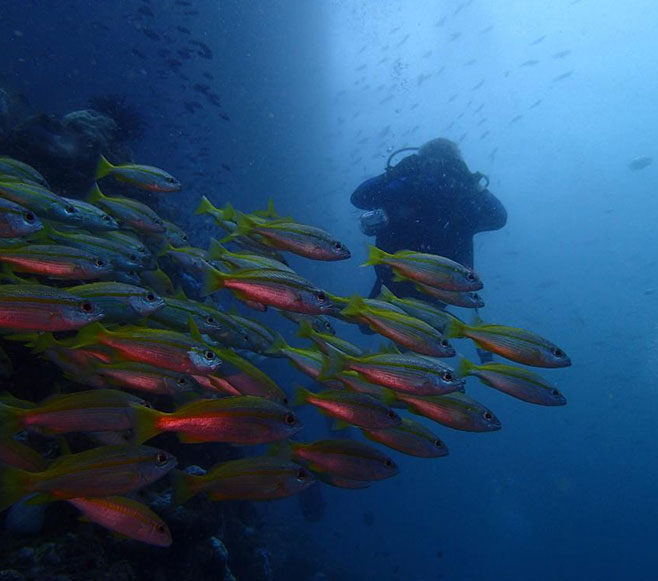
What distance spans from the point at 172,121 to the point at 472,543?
→ 7694 centimetres

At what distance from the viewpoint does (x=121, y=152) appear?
9805mm

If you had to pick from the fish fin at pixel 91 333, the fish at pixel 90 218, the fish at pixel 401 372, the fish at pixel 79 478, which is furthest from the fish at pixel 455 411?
the fish at pixel 90 218

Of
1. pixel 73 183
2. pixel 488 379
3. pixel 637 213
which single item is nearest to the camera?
pixel 488 379

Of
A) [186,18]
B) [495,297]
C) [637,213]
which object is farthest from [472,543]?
[637,213]

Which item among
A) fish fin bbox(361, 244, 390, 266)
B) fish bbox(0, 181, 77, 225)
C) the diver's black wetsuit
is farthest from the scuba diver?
fish bbox(0, 181, 77, 225)

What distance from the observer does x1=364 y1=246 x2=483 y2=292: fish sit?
3.75 metres

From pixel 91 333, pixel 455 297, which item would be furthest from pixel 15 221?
pixel 455 297

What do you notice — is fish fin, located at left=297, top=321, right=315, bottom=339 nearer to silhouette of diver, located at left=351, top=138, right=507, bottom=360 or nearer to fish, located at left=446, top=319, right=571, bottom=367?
fish, located at left=446, top=319, right=571, bottom=367

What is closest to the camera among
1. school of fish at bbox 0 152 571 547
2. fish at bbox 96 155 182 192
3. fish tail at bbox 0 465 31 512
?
fish tail at bbox 0 465 31 512

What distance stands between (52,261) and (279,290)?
1.68 m

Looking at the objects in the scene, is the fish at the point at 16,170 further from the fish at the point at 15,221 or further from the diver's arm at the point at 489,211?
the diver's arm at the point at 489,211

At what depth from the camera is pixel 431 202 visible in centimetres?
848

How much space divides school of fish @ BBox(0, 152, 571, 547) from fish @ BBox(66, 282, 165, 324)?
11mm

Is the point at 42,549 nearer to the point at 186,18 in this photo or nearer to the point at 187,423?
the point at 187,423
